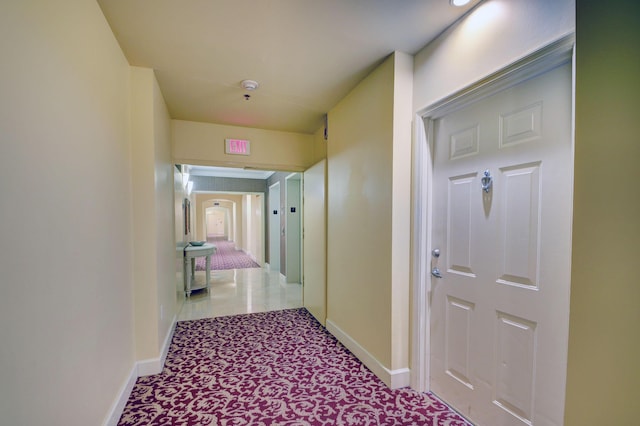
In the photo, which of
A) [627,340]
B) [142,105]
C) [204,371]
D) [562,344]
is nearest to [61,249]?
[142,105]

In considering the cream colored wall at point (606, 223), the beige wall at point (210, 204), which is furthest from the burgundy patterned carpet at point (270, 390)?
the beige wall at point (210, 204)

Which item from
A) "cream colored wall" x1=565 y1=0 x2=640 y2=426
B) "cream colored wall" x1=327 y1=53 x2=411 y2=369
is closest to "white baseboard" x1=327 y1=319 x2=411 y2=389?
"cream colored wall" x1=327 y1=53 x2=411 y2=369

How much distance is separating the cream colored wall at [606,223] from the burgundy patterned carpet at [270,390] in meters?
1.23

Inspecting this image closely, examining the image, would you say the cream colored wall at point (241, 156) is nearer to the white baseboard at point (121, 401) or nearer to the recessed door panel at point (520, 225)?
the white baseboard at point (121, 401)

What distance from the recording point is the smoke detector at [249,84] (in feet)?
8.12

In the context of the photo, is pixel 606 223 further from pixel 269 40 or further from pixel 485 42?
pixel 269 40

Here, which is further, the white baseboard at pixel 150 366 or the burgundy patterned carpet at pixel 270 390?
the white baseboard at pixel 150 366

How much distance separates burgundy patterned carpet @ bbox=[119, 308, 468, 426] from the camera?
1.80 m

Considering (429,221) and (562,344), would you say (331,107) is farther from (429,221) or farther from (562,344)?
(562,344)

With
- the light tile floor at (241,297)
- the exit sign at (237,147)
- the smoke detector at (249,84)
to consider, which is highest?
the smoke detector at (249,84)

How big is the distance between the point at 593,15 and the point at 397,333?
2020 millimetres

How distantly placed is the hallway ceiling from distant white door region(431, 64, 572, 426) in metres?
0.73

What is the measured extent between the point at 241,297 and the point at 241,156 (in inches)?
99.1

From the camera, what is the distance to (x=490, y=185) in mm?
1627
